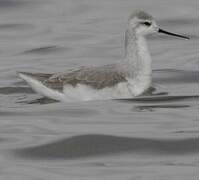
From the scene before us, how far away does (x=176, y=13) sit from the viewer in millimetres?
21672

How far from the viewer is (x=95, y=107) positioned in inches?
532

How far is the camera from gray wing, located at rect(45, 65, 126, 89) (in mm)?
13898

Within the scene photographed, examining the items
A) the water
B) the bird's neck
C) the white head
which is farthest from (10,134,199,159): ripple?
the white head

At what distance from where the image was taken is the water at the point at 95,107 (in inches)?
414

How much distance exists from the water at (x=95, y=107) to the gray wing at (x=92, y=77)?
0.97 feet

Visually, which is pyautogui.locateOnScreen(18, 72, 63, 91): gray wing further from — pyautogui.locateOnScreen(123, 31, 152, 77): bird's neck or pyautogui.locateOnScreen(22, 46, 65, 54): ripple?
pyautogui.locateOnScreen(22, 46, 65, 54): ripple

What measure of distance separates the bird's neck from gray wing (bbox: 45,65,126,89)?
44cm

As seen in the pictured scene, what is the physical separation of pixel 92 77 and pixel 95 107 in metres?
0.60

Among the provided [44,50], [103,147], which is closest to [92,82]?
[103,147]

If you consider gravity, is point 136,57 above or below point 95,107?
above

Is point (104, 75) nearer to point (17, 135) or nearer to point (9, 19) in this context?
point (17, 135)

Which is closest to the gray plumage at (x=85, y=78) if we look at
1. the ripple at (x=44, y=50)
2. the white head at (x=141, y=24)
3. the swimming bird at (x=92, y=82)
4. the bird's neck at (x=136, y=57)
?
the swimming bird at (x=92, y=82)

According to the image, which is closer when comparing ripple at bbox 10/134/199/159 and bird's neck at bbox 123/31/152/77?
ripple at bbox 10/134/199/159

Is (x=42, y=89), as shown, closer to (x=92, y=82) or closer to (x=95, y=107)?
(x=92, y=82)
